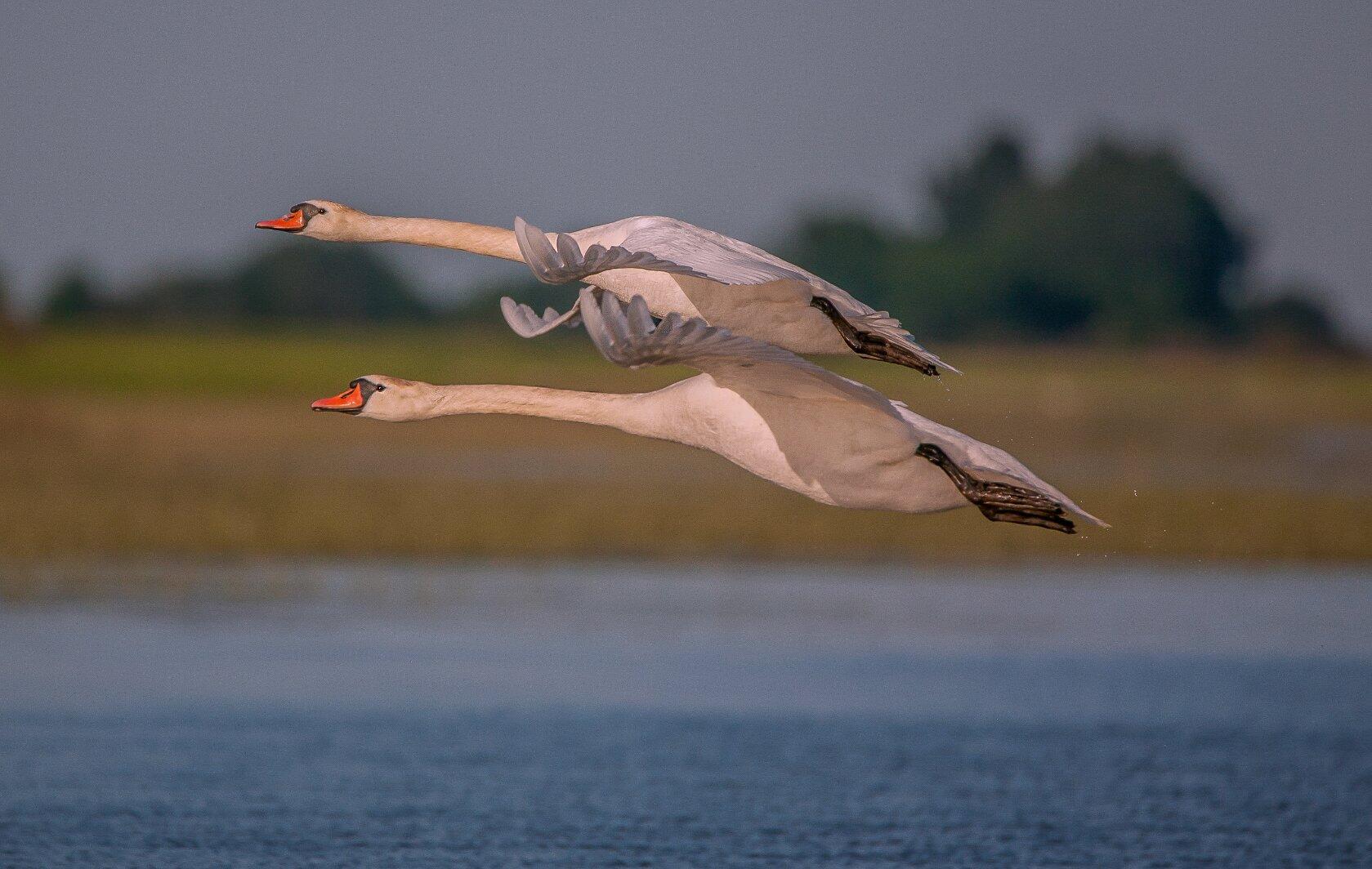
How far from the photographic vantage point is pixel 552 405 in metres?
8.62

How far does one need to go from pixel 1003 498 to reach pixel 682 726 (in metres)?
4.60

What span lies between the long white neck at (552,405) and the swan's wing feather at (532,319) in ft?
1.71

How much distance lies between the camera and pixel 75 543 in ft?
67.8

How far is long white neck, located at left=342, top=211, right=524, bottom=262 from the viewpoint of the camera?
8.55 m

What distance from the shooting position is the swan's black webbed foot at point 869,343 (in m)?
8.07

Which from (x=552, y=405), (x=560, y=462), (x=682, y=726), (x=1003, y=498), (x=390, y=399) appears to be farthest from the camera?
(x=560, y=462)

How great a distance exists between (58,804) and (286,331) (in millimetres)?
60905

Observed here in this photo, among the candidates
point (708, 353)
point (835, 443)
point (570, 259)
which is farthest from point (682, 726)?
point (570, 259)

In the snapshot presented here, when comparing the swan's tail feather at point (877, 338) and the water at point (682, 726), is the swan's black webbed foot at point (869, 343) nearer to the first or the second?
the swan's tail feather at point (877, 338)

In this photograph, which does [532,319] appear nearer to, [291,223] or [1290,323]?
[291,223]

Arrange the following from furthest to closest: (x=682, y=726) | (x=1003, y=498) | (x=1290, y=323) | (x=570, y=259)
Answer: (x=1290, y=323), (x=682, y=726), (x=1003, y=498), (x=570, y=259)

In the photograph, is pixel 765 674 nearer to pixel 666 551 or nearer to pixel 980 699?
pixel 980 699

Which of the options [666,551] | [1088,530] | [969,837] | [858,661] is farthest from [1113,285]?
[969,837]

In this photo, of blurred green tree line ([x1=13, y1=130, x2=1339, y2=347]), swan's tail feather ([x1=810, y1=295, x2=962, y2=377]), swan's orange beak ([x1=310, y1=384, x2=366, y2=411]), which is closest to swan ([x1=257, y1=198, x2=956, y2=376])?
swan's tail feather ([x1=810, y1=295, x2=962, y2=377])
